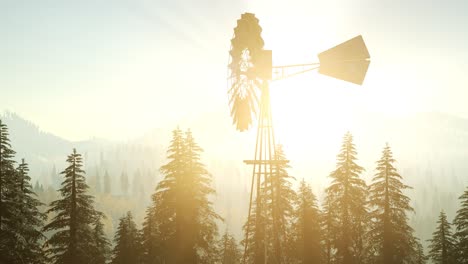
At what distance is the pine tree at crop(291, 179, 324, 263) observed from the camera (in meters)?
28.1

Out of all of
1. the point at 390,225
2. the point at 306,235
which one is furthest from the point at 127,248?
the point at 390,225

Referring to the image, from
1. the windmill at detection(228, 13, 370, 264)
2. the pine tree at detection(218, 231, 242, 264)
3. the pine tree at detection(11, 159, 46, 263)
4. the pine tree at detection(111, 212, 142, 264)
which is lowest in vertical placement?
the pine tree at detection(218, 231, 242, 264)

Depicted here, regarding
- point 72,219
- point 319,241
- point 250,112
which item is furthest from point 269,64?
point 319,241

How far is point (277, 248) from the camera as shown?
13523 mm

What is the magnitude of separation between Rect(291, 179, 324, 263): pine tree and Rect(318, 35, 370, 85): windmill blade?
1587 cm

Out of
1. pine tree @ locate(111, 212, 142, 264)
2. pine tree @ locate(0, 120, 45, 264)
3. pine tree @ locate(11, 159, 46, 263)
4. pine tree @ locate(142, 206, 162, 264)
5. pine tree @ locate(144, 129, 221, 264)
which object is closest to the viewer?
pine tree @ locate(0, 120, 45, 264)

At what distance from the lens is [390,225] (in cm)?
2473

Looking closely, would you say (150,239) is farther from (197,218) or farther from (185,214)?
(197,218)

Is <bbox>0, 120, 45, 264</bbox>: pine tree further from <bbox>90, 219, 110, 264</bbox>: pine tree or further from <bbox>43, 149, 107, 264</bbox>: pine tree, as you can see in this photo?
<bbox>90, 219, 110, 264</bbox>: pine tree

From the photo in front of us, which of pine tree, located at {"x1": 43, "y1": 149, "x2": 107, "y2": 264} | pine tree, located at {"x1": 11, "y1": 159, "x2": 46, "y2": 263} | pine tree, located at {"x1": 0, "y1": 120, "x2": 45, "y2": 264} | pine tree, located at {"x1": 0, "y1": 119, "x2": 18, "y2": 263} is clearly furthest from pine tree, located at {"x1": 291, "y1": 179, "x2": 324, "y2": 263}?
pine tree, located at {"x1": 0, "y1": 119, "x2": 18, "y2": 263}

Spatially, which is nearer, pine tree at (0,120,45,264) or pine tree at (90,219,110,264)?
pine tree at (0,120,45,264)

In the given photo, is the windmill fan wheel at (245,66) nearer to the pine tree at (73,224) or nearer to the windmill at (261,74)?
the windmill at (261,74)

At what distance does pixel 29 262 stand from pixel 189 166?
10.6 meters

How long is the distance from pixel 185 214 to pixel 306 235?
10.7 m
